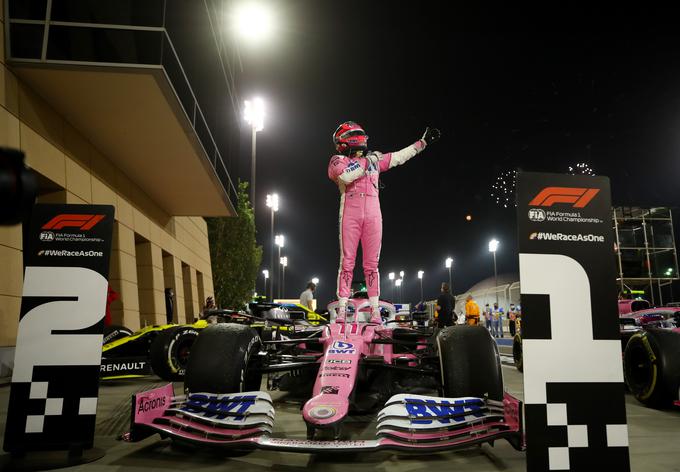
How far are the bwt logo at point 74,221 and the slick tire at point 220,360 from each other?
1149 millimetres

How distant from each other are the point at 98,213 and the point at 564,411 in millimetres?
3215

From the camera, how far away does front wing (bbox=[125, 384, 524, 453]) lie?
2.65 metres

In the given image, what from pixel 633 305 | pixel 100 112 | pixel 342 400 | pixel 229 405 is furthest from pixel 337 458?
pixel 100 112

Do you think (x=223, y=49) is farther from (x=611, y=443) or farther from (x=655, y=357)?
(x=611, y=443)

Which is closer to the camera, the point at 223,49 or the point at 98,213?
the point at 98,213

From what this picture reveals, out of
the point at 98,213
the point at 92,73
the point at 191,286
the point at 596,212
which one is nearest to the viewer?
the point at 596,212

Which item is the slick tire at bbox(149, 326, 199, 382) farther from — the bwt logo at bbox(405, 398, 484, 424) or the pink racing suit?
the bwt logo at bbox(405, 398, 484, 424)

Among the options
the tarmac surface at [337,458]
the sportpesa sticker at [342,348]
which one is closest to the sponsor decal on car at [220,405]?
the tarmac surface at [337,458]

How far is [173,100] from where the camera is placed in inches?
402

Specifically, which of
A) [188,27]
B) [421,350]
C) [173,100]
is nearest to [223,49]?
[188,27]

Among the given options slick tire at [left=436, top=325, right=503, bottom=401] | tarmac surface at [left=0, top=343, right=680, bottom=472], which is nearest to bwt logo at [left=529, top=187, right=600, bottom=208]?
tarmac surface at [left=0, top=343, right=680, bottom=472]

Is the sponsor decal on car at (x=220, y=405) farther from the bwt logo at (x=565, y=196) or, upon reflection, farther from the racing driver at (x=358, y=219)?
the racing driver at (x=358, y=219)

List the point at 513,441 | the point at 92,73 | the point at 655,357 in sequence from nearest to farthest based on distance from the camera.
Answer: the point at 513,441 < the point at 655,357 < the point at 92,73

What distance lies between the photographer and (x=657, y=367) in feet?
15.7
